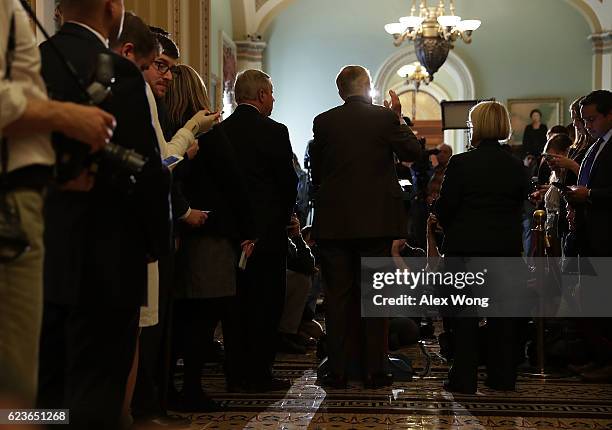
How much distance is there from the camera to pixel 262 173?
4984 millimetres

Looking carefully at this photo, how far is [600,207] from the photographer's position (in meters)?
5.37

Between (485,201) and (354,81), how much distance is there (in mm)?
993

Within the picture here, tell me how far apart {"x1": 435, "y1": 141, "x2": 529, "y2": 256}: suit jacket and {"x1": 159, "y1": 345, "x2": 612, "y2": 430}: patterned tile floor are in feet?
2.59

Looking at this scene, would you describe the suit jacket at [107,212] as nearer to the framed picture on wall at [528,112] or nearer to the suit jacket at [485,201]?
the suit jacket at [485,201]

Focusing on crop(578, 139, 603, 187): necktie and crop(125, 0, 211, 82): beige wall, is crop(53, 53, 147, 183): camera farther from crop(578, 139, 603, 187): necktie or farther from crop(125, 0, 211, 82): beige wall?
crop(125, 0, 211, 82): beige wall

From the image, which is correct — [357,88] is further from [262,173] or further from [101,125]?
[101,125]

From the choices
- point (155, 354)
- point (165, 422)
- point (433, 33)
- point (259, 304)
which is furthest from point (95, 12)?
point (433, 33)

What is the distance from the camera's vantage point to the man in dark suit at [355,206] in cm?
506

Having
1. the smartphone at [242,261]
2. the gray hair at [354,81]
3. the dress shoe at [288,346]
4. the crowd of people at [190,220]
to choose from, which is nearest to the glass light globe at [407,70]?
the crowd of people at [190,220]

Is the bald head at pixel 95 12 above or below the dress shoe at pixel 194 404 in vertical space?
above

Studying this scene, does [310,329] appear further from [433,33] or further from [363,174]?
[433,33]

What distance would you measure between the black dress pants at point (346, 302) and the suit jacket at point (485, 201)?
1.36 feet

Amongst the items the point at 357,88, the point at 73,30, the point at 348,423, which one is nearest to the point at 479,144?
the point at 357,88

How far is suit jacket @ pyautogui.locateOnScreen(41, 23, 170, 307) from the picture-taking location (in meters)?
2.23
